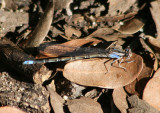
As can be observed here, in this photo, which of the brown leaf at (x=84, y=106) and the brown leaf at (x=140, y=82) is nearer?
the brown leaf at (x=84, y=106)

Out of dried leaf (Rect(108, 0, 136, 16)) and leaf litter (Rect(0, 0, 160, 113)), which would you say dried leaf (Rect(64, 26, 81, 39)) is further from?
dried leaf (Rect(108, 0, 136, 16))

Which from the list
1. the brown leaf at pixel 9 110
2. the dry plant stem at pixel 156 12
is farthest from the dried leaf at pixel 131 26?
→ the brown leaf at pixel 9 110

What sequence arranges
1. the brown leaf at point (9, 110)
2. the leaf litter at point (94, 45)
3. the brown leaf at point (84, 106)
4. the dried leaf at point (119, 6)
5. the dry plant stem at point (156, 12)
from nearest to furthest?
the brown leaf at point (9, 110), the brown leaf at point (84, 106), the leaf litter at point (94, 45), the dry plant stem at point (156, 12), the dried leaf at point (119, 6)

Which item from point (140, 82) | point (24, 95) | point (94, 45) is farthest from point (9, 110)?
point (140, 82)

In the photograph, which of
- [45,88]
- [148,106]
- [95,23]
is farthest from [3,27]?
[148,106]

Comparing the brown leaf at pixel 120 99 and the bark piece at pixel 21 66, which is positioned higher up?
the bark piece at pixel 21 66

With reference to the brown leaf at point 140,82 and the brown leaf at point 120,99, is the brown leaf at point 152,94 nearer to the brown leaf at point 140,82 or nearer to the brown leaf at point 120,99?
the brown leaf at point 140,82

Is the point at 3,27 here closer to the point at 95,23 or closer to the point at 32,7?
the point at 32,7
